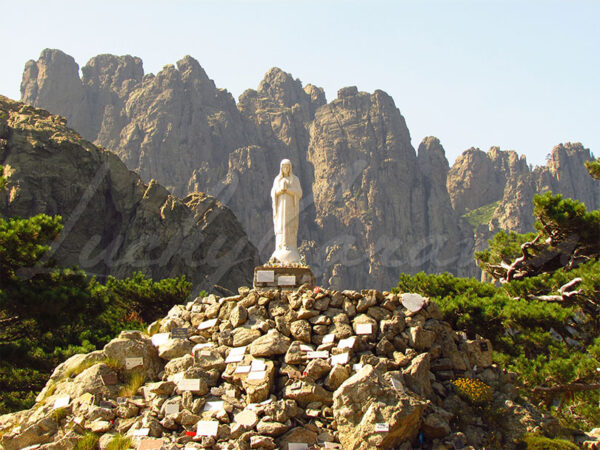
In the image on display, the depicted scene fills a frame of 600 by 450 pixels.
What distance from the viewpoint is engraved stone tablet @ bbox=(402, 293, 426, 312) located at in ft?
41.3

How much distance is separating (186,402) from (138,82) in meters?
119

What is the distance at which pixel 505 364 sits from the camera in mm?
15875

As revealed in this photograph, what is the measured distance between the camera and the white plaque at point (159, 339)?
13.2 meters

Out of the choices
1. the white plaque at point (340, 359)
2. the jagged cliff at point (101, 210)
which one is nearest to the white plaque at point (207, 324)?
the white plaque at point (340, 359)

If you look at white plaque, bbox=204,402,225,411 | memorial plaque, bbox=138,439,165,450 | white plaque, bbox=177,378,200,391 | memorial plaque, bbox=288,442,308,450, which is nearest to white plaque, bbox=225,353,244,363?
white plaque, bbox=177,378,200,391

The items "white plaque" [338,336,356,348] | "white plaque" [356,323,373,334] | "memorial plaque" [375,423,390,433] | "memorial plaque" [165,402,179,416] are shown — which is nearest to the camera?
"memorial plaque" [375,423,390,433]

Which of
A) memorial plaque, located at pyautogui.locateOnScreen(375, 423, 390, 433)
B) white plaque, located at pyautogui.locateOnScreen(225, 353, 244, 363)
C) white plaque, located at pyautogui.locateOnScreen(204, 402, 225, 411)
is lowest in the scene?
memorial plaque, located at pyautogui.locateOnScreen(375, 423, 390, 433)

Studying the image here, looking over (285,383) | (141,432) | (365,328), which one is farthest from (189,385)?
(365,328)

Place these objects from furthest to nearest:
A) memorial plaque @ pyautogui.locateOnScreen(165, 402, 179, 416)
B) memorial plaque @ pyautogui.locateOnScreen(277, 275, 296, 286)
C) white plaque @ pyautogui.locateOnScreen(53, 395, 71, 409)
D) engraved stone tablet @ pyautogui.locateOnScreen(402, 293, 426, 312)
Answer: memorial plaque @ pyautogui.locateOnScreen(277, 275, 296, 286) → engraved stone tablet @ pyautogui.locateOnScreen(402, 293, 426, 312) → white plaque @ pyautogui.locateOnScreen(53, 395, 71, 409) → memorial plaque @ pyautogui.locateOnScreen(165, 402, 179, 416)

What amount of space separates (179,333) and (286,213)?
15.7ft

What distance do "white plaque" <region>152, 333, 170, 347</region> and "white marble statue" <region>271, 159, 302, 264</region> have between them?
362 cm

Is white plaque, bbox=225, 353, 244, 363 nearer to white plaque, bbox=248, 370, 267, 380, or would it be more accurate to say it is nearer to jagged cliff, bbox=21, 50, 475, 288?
white plaque, bbox=248, 370, 267, 380

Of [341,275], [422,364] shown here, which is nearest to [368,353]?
[422,364]

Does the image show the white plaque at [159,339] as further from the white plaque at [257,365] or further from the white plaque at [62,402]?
the white plaque at [257,365]
